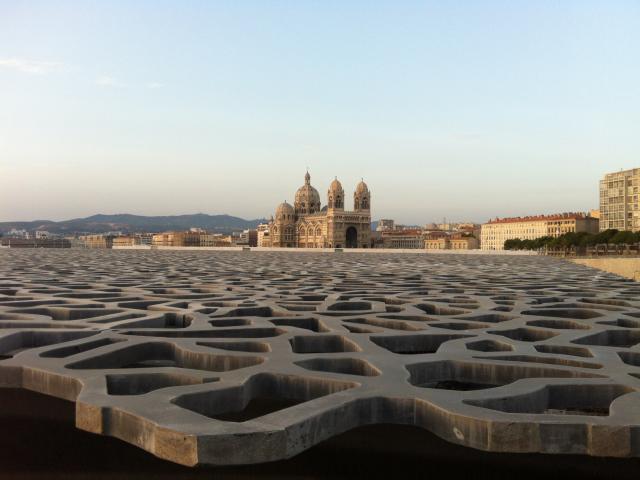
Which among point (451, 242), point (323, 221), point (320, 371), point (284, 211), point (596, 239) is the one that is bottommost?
point (451, 242)

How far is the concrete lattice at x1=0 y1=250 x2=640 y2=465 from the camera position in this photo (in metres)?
4.28

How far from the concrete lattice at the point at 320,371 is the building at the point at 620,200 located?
367 ft

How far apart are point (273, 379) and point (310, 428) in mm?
1423

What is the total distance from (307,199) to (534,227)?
5102 cm

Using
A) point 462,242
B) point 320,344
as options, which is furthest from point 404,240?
point 320,344

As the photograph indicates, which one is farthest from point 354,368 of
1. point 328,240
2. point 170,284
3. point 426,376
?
point 328,240

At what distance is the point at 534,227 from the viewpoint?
5935 inches

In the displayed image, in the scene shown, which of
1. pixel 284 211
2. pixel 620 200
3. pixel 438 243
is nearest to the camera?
pixel 620 200

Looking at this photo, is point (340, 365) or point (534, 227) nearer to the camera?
point (340, 365)

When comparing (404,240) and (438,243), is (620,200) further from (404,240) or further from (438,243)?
(404,240)

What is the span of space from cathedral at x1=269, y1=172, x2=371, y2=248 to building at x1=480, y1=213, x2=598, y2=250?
3663 cm

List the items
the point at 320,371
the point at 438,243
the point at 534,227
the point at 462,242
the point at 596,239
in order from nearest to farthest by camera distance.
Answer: the point at 320,371, the point at 596,239, the point at 534,227, the point at 462,242, the point at 438,243

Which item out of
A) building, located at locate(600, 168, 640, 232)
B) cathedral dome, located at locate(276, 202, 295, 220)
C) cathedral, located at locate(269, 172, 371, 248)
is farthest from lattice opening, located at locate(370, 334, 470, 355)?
cathedral dome, located at locate(276, 202, 295, 220)

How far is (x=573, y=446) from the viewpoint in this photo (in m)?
4.27
